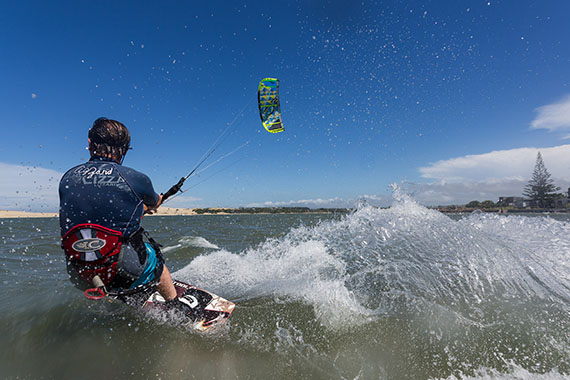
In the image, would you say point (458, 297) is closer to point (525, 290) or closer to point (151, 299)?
point (525, 290)

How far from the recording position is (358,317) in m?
3.58

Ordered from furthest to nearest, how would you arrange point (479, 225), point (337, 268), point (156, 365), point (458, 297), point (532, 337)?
point (479, 225)
point (337, 268)
point (458, 297)
point (532, 337)
point (156, 365)

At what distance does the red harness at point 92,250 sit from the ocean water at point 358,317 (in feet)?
3.45

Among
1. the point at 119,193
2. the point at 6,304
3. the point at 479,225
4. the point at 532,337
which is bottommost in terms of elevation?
the point at 532,337

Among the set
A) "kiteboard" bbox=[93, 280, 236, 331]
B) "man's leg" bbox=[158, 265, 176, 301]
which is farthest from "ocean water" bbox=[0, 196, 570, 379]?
"man's leg" bbox=[158, 265, 176, 301]

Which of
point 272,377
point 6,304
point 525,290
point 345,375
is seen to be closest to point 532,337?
point 525,290

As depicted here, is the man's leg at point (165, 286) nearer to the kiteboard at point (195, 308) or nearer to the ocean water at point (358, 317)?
the kiteboard at point (195, 308)

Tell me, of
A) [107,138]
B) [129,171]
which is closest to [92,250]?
[129,171]

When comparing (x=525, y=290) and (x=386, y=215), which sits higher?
(x=386, y=215)

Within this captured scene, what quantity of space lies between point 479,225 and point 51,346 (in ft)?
25.7

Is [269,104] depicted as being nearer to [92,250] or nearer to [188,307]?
[188,307]

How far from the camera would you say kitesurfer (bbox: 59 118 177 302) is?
2.59m

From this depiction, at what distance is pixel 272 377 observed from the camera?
2633 millimetres

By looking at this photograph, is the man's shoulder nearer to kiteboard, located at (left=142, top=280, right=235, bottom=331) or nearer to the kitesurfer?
the kitesurfer
